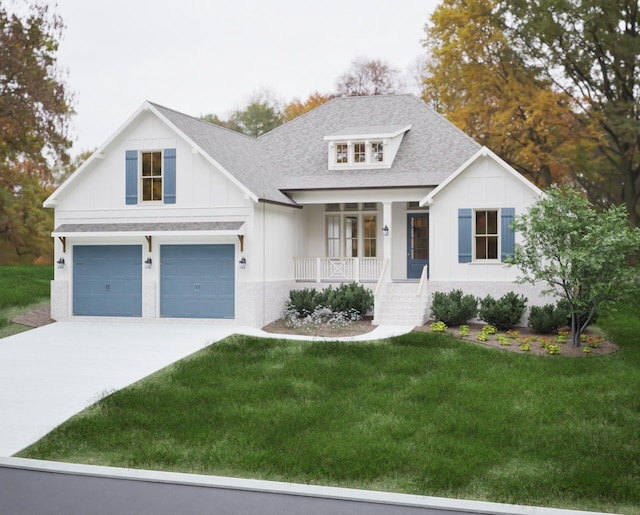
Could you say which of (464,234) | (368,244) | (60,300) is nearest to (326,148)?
(368,244)

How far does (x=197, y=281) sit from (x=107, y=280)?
9.40 ft

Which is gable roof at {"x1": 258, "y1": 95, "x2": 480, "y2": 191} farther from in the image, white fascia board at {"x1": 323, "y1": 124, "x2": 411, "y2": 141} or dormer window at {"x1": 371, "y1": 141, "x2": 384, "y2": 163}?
white fascia board at {"x1": 323, "y1": 124, "x2": 411, "y2": 141}

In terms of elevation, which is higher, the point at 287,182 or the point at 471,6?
the point at 471,6

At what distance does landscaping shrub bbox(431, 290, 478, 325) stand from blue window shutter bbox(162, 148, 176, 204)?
8042mm

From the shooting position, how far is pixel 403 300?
2194 centimetres

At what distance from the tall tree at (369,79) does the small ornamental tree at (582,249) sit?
26058mm

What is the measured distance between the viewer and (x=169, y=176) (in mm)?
21688

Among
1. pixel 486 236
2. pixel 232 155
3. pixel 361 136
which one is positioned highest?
pixel 361 136

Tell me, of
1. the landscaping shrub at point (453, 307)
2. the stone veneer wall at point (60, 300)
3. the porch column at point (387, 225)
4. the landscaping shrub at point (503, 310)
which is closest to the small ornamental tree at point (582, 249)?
the landscaping shrub at point (503, 310)

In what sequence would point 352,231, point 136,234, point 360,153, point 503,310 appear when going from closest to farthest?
point 503,310 → point 136,234 → point 360,153 → point 352,231

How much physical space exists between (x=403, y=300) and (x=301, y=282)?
11.5ft

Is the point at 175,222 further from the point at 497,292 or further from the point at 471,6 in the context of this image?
the point at 471,6

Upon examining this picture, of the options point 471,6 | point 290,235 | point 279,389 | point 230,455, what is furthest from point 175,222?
point 471,6

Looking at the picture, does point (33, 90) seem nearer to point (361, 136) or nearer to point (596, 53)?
point (361, 136)
